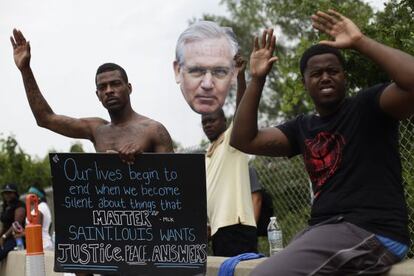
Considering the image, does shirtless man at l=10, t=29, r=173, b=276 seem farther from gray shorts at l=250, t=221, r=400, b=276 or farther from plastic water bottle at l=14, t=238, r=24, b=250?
plastic water bottle at l=14, t=238, r=24, b=250

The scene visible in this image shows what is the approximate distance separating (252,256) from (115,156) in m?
1.07

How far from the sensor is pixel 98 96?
530cm

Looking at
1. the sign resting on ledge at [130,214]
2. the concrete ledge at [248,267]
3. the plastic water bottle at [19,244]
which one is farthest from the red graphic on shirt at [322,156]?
the plastic water bottle at [19,244]

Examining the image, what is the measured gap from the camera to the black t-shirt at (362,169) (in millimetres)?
3588

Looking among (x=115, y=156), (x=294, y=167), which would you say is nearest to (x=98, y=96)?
(x=115, y=156)

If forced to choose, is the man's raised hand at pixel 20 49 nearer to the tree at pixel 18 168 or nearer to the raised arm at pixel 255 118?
the raised arm at pixel 255 118

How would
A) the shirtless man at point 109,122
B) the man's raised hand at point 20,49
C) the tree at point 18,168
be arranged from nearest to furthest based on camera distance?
the shirtless man at point 109,122
the man's raised hand at point 20,49
the tree at point 18,168

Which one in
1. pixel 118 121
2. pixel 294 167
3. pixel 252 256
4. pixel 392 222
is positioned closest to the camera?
pixel 392 222

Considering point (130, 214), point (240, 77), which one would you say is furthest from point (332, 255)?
point (240, 77)

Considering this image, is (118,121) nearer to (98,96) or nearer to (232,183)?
(98,96)

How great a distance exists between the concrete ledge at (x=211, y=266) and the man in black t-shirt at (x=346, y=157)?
62 mm

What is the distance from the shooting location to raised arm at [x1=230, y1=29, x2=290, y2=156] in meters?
3.90

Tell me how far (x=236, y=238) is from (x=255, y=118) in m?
1.71

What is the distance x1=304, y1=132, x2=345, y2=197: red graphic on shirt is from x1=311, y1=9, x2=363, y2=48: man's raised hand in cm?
47
